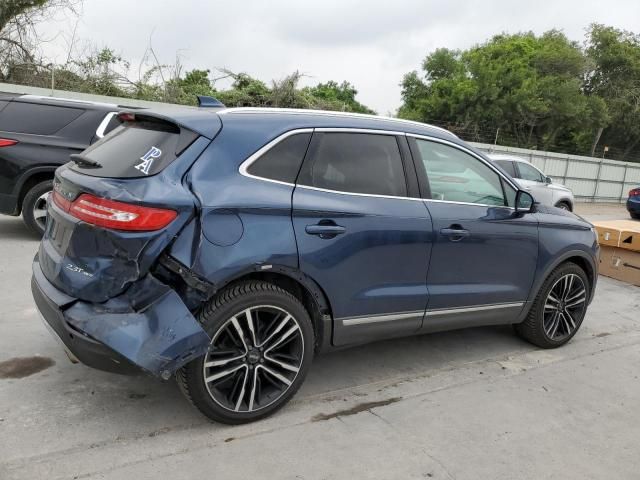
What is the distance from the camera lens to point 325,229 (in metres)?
3.35

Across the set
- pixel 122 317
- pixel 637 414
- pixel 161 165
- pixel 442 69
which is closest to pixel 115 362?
pixel 122 317

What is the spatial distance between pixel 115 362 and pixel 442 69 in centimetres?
3579

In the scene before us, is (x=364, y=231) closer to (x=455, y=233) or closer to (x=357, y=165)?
(x=357, y=165)

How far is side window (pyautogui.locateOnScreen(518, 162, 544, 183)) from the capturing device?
43.3ft

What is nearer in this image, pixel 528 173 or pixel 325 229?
pixel 325 229

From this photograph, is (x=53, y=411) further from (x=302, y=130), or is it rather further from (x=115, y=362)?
(x=302, y=130)

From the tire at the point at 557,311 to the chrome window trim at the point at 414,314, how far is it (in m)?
0.32

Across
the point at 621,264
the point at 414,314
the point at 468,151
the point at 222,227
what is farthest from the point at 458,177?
the point at 621,264

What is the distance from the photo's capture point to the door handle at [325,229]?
3.31 meters

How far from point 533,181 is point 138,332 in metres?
12.2

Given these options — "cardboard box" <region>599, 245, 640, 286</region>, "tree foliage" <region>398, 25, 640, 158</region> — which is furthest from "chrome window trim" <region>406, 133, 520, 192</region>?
"tree foliage" <region>398, 25, 640, 158</region>

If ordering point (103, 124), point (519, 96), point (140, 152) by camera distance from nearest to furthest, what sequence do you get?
point (140, 152)
point (103, 124)
point (519, 96)

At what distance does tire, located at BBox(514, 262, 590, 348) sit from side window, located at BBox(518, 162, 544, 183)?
8587mm

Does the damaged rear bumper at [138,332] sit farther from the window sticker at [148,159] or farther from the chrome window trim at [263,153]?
the chrome window trim at [263,153]
